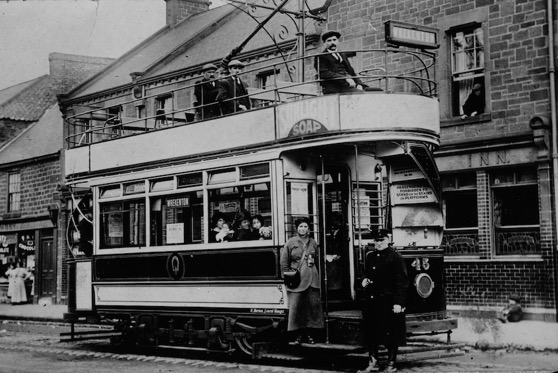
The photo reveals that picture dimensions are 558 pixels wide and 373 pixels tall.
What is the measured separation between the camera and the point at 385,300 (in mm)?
10312

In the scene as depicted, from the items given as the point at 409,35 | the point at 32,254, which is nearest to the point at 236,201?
the point at 409,35

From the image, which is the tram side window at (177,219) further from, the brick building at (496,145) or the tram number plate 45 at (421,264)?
the tram number plate 45 at (421,264)

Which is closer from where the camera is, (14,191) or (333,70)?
(333,70)

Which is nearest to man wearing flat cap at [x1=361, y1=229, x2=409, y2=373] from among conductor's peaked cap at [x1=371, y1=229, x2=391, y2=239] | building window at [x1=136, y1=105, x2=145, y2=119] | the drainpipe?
conductor's peaked cap at [x1=371, y1=229, x2=391, y2=239]

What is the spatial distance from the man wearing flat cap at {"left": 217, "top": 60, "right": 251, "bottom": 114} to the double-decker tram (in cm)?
47

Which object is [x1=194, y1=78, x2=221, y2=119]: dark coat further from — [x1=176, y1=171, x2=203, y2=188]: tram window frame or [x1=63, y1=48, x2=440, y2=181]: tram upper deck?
[x1=176, y1=171, x2=203, y2=188]: tram window frame

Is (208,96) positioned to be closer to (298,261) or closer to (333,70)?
(333,70)

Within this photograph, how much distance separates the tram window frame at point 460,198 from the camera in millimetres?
17812

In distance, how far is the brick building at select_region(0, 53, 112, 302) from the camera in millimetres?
30438

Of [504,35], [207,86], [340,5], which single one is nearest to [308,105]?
[207,86]

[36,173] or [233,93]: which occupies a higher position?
[36,173]

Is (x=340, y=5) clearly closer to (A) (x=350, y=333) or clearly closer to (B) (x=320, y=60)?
(B) (x=320, y=60)

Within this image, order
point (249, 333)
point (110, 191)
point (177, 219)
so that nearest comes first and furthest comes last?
1. point (249, 333)
2. point (177, 219)
3. point (110, 191)

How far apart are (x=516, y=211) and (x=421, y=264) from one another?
649 centimetres
